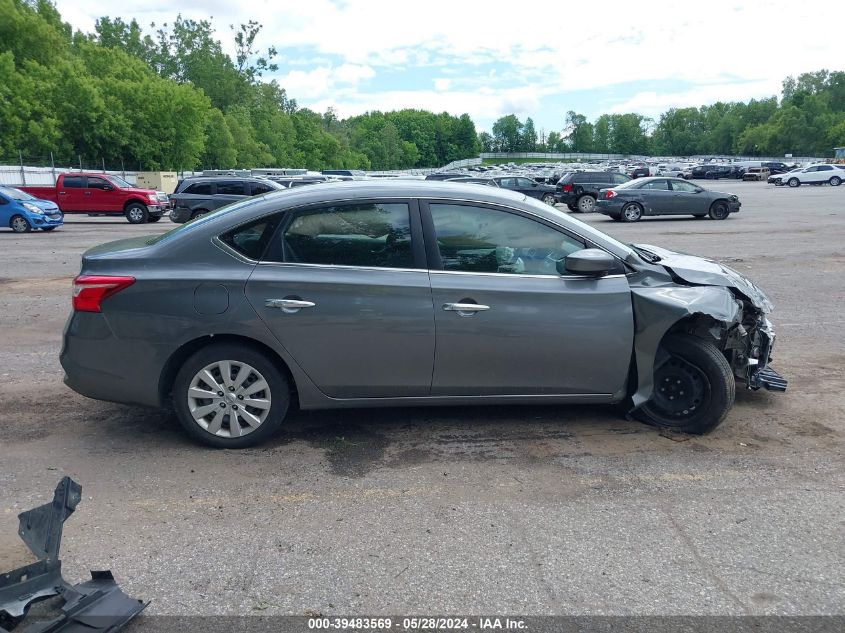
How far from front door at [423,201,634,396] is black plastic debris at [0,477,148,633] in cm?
232

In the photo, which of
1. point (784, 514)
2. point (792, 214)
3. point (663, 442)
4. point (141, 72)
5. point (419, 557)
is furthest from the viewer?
point (141, 72)

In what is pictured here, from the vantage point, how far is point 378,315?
473 centimetres

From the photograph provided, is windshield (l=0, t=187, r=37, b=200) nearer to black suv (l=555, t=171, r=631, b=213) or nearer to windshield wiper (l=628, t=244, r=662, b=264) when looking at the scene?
black suv (l=555, t=171, r=631, b=213)

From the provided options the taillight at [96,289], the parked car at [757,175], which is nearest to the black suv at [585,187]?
the taillight at [96,289]

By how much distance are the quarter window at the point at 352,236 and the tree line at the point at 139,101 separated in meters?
49.4

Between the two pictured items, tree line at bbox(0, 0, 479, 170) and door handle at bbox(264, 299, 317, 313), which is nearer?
door handle at bbox(264, 299, 317, 313)

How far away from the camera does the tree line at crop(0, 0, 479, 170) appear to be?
163 ft

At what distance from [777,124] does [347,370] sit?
15543cm

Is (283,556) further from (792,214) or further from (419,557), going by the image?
(792,214)

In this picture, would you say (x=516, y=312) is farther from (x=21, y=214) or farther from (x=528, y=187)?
(x=528, y=187)

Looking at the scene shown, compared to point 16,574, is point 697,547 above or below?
below

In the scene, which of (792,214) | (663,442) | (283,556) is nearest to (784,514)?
(663,442)

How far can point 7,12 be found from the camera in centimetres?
5588

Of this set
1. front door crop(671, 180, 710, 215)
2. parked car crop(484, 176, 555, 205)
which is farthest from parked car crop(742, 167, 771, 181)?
front door crop(671, 180, 710, 215)
